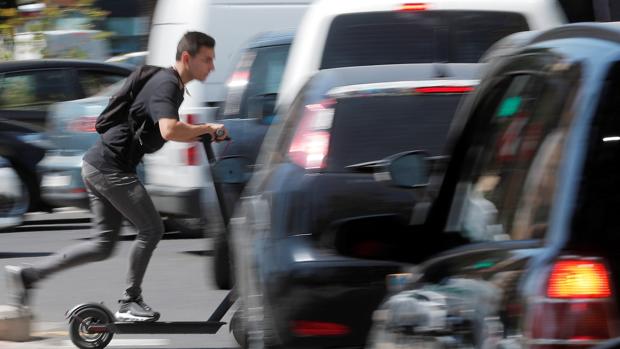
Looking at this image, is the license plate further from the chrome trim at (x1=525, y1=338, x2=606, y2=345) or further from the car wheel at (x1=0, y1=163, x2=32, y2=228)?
the chrome trim at (x1=525, y1=338, x2=606, y2=345)

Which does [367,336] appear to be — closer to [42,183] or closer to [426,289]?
[426,289]

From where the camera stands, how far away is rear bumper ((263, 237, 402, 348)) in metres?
4.87

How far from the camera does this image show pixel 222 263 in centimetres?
810

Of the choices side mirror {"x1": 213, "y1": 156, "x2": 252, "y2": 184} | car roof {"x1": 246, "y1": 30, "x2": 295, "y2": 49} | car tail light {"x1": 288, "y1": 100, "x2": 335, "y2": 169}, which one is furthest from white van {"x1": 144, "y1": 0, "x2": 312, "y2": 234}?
car tail light {"x1": 288, "y1": 100, "x2": 335, "y2": 169}

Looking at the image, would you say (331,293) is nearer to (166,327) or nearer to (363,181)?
(363,181)

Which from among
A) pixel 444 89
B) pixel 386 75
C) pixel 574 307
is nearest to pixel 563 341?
pixel 574 307

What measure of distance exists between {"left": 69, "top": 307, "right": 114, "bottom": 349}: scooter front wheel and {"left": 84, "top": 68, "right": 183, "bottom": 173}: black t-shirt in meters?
0.73

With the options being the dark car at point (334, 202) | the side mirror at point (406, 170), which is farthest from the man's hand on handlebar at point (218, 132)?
the side mirror at point (406, 170)

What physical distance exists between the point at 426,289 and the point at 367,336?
145cm

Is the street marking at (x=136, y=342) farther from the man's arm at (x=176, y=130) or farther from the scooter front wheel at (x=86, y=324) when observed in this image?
the man's arm at (x=176, y=130)

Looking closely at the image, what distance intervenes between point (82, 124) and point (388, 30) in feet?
15.1

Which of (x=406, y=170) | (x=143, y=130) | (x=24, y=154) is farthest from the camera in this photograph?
(x=24, y=154)

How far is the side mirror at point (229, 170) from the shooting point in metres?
6.71

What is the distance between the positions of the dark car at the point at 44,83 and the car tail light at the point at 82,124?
3.94ft
